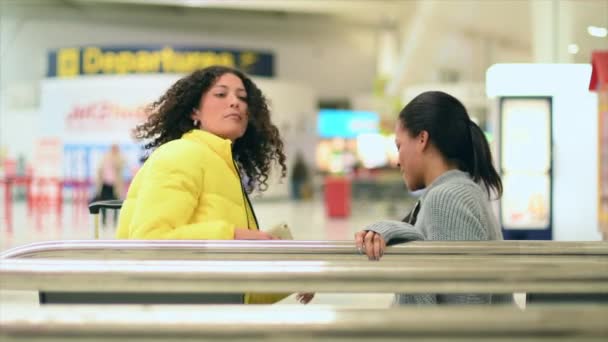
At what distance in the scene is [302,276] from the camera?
3.27ft

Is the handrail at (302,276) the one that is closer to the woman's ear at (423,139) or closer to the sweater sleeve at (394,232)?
the sweater sleeve at (394,232)

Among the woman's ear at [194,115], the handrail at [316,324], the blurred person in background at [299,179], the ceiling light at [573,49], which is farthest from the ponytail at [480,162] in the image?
the blurred person in background at [299,179]

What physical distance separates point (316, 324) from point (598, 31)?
563 centimetres

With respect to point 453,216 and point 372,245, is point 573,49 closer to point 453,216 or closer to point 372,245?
point 453,216

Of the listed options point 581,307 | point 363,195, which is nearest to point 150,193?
point 581,307

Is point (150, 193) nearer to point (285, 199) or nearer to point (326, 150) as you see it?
point (285, 199)

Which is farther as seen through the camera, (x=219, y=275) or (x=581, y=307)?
(x=219, y=275)

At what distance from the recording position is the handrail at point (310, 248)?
50.7 inches

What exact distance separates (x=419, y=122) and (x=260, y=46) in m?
23.9

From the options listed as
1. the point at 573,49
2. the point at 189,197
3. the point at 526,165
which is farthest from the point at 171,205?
the point at 526,165

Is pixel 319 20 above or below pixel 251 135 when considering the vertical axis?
above

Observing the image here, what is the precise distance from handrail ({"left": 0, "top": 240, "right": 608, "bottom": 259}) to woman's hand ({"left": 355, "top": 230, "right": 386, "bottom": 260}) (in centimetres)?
2

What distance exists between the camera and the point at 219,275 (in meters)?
1.00

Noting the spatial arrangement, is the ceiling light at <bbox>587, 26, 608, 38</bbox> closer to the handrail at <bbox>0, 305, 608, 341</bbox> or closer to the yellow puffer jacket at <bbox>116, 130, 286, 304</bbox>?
the yellow puffer jacket at <bbox>116, 130, 286, 304</bbox>
